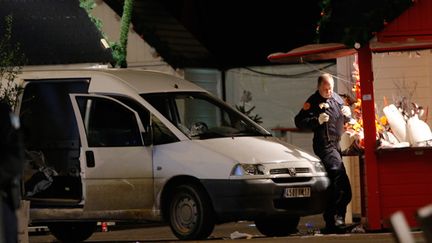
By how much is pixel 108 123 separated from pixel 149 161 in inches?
30.5

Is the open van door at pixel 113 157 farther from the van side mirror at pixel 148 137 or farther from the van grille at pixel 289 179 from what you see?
the van grille at pixel 289 179

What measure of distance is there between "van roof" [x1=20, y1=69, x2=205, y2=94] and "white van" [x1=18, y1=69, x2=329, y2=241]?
0.05 feet

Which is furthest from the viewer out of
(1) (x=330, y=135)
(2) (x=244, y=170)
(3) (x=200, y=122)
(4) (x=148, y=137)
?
(3) (x=200, y=122)

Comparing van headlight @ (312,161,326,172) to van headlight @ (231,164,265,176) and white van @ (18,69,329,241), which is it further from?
van headlight @ (231,164,265,176)

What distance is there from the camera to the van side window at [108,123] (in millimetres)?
13461

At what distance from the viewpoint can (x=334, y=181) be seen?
45.3ft

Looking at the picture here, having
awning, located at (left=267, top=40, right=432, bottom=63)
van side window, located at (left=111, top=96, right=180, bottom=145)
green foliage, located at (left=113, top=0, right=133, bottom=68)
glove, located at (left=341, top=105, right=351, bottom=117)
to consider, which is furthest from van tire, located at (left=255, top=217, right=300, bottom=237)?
green foliage, located at (left=113, top=0, right=133, bottom=68)

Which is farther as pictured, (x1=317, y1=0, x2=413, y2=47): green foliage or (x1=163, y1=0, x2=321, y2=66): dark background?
(x1=163, y1=0, x2=321, y2=66): dark background

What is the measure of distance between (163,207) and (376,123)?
273 cm

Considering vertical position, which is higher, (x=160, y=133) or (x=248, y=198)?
(x=160, y=133)

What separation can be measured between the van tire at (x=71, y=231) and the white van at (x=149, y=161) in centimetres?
118

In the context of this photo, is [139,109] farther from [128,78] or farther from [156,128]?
[128,78]

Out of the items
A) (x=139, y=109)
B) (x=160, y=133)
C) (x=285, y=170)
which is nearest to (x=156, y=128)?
(x=160, y=133)

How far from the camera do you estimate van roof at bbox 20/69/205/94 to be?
45.0 feet
